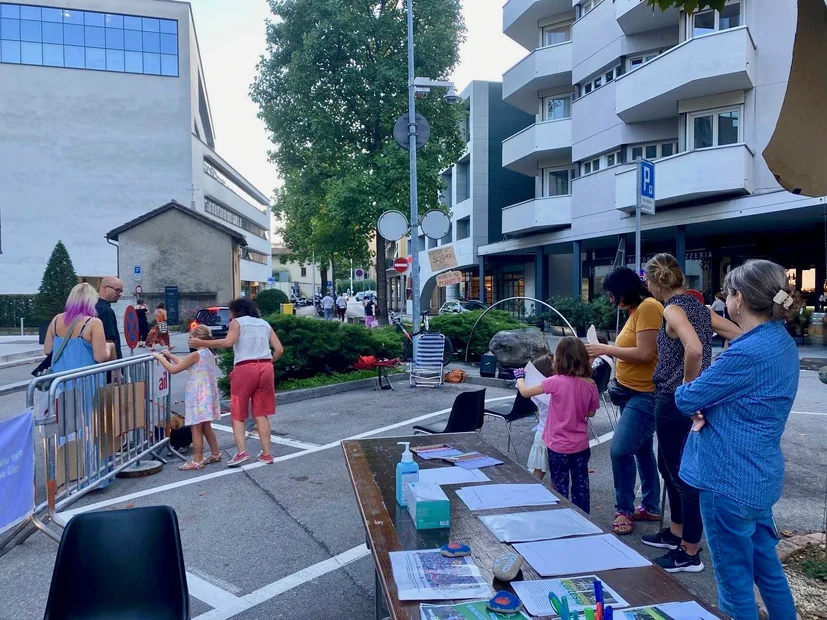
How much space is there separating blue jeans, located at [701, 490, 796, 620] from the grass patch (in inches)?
328

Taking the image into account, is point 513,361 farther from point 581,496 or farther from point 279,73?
point 279,73

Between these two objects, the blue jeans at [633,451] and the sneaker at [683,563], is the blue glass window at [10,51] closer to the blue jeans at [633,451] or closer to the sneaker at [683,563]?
the blue jeans at [633,451]

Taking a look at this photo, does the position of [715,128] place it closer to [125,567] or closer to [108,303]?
[108,303]

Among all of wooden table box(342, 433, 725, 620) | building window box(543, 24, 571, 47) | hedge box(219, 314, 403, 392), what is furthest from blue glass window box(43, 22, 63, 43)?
wooden table box(342, 433, 725, 620)

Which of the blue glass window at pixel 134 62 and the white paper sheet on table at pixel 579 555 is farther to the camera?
the blue glass window at pixel 134 62

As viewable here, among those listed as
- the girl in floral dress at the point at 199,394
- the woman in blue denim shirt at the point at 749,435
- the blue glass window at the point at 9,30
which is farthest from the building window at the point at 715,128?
the blue glass window at the point at 9,30

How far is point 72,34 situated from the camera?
38.8 m

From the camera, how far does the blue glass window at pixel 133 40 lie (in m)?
39.7

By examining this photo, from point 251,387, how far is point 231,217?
52243 millimetres

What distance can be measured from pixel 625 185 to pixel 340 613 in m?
19.7

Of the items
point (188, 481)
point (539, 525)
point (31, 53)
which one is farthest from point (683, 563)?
point (31, 53)

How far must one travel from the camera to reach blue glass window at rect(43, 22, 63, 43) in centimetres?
3828

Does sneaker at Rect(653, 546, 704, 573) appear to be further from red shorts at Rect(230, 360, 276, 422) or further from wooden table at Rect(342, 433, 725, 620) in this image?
red shorts at Rect(230, 360, 276, 422)

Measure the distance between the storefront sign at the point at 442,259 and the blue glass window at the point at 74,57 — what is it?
123ft
